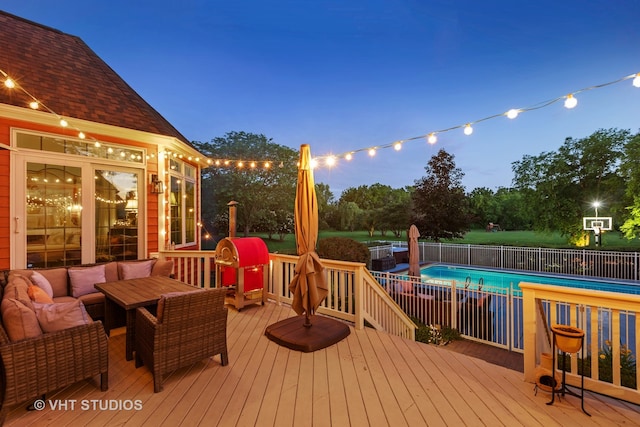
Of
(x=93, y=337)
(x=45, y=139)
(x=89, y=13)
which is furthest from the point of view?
(x=89, y=13)

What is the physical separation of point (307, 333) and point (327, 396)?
1.08 meters

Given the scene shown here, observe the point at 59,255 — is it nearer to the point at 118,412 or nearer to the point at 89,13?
the point at 118,412

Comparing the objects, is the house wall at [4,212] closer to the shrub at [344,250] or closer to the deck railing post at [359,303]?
the deck railing post at [359,303]

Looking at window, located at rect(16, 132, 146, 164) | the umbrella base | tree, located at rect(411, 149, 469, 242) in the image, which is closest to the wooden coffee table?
the umbrella base

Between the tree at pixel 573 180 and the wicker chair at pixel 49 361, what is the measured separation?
17.5 m

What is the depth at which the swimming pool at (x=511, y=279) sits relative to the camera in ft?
31.7

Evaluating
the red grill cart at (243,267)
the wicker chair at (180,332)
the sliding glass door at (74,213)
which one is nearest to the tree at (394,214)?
the red grill cart at (243,267)

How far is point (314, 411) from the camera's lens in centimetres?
200

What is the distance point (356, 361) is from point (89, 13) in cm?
1205

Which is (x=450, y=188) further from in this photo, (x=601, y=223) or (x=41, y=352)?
(x=41, y=352)

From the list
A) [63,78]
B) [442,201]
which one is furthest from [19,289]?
[442,201]

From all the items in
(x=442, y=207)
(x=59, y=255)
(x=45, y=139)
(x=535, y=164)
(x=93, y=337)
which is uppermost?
(x=535, y=164)

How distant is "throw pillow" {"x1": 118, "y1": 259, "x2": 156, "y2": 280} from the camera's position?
4059mm

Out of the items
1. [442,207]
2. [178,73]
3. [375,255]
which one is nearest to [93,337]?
[375,255]
